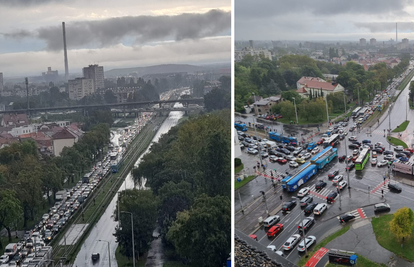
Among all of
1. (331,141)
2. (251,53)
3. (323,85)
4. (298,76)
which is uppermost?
(251,53)

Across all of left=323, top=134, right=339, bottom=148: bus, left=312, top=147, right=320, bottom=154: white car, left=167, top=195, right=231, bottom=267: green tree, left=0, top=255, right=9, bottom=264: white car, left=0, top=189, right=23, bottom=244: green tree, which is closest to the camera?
left=0, top=255, right=9, bottom=264: white car

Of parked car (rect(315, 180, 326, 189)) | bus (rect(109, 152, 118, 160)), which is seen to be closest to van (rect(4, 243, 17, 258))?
bus (rect(109, 152, 118, 160))

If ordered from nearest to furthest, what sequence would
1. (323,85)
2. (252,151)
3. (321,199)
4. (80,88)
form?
1. (80,88)
2. (321,199)
3. (252,151)
4. (323,85)

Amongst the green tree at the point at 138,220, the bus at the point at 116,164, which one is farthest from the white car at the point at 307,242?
the bus at the point at 116,164

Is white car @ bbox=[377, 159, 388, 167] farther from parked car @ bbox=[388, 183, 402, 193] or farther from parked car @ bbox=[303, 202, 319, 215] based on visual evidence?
parked car @ bbox=[303, 202, 319, 215]

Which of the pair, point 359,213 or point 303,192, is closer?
point 359,213

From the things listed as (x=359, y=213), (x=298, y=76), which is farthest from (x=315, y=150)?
(x=298, y=76)

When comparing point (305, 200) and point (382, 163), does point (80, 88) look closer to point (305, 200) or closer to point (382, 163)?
point (305, 200)

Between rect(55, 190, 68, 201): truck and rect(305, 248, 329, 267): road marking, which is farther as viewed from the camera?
rect(55, 190, 68, 201): truck
